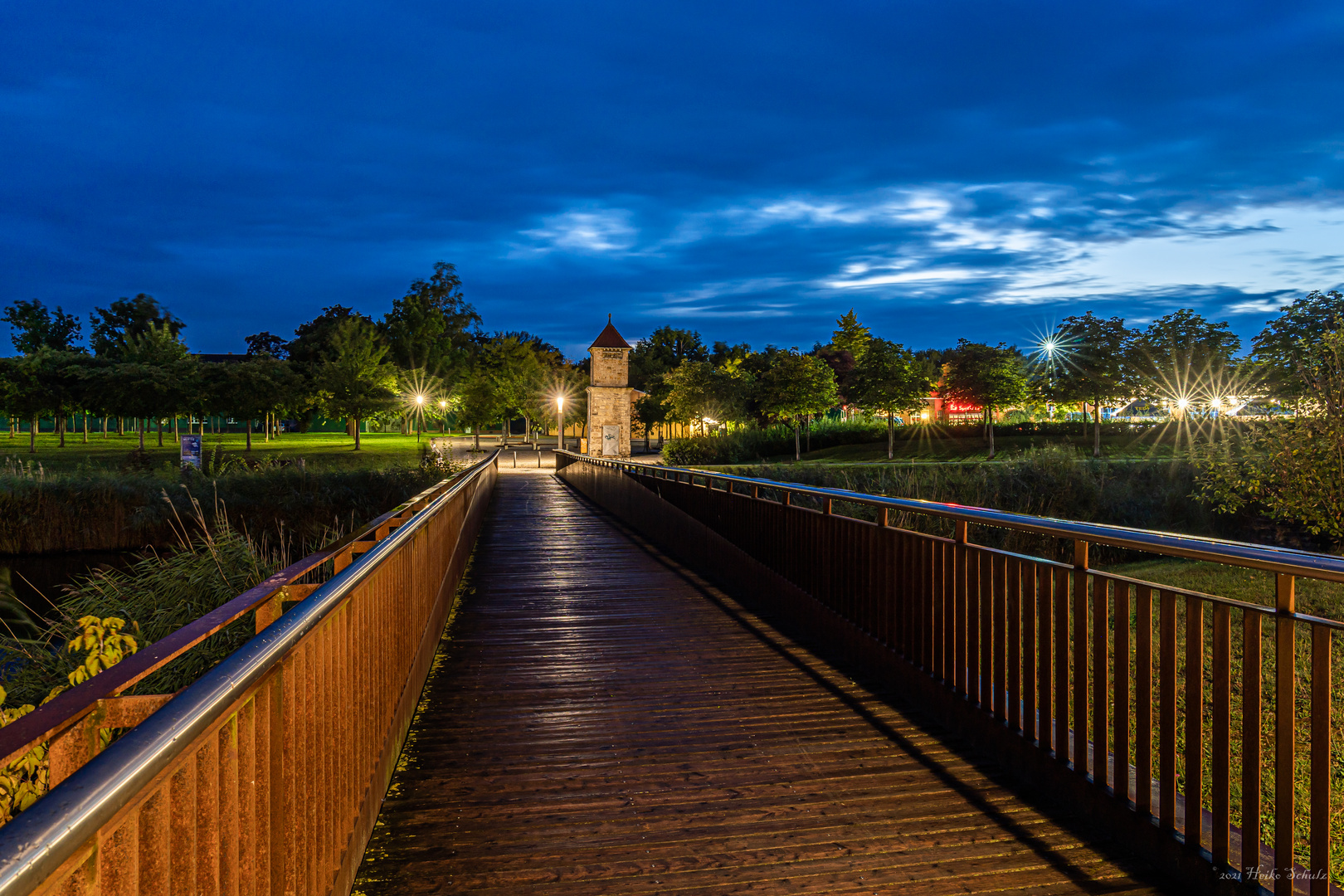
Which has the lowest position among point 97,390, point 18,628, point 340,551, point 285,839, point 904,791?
point 18,628

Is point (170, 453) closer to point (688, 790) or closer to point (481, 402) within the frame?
point (481, 402)

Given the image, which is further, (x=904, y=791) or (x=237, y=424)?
(x=237, y=424)

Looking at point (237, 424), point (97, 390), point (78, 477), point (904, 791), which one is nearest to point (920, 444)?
point (78, 477)

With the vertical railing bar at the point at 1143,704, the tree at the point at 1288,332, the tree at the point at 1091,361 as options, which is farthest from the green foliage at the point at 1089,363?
the vertical railing bar at the point at 1143,704

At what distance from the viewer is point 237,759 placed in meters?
1.67

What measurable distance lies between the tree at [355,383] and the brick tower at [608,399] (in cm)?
1276

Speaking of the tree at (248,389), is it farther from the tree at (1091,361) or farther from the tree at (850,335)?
the tree at (850,335)

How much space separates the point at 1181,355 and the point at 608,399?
34543 millimetres

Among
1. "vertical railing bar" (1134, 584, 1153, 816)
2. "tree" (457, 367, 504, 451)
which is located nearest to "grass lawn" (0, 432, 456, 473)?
"tree" (457, 367, 504, 451)

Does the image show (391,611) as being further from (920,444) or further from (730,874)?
(920,444)

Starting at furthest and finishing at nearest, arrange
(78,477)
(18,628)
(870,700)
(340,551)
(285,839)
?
1. (78,477)
2. (18,628)
3. (870,700)
4. (340,551)
5. (285,839)

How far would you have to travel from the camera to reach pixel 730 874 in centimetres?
283

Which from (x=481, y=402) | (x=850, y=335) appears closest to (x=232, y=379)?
(x=481, y=402)

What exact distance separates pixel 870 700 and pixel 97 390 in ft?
149
